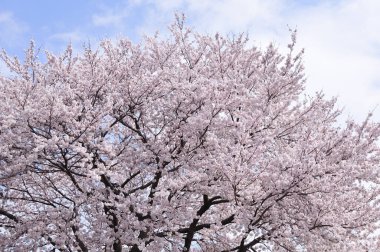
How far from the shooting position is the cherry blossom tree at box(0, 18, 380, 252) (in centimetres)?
1064

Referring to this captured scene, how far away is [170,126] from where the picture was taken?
42.0 ft

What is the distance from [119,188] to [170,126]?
236 cm

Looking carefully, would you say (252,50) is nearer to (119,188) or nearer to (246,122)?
(246,122)

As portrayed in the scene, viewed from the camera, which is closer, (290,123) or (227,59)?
(290,123)

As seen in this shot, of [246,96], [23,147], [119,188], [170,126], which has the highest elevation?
[246,96]

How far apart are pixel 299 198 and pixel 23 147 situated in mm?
6828

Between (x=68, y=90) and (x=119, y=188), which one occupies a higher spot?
(x=68, y=90)

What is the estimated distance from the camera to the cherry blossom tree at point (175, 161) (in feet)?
34.9

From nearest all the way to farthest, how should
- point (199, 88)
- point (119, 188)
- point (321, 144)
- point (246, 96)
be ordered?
point (321, 144) → point (119, 188) → point (199, 88) → point (246, 96)

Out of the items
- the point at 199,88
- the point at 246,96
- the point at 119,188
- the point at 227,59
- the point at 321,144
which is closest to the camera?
the point at 321,144

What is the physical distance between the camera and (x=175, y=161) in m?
12.2

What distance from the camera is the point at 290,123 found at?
42.0 ft

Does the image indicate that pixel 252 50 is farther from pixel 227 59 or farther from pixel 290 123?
pixel 290 123

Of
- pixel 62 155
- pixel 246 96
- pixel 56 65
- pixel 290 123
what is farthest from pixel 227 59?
pixel 62 155
